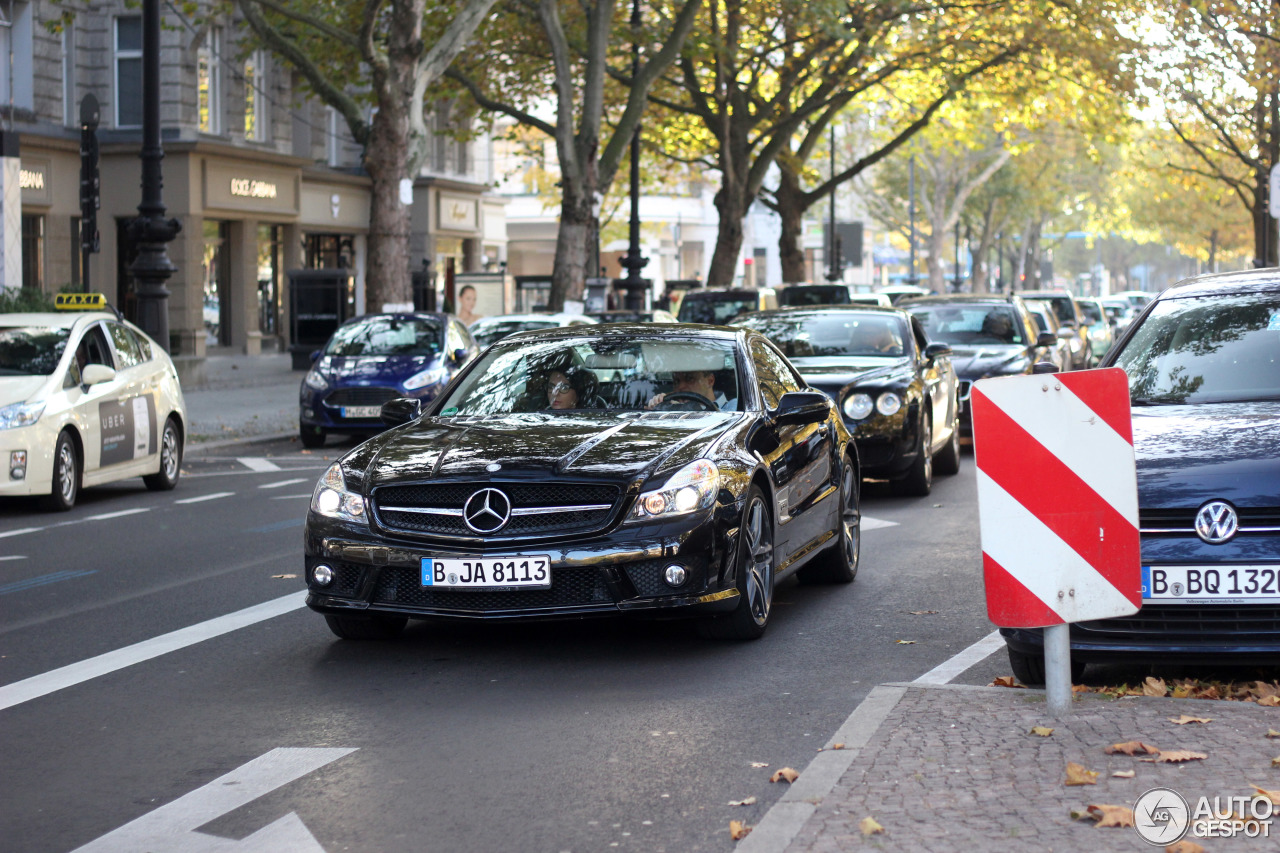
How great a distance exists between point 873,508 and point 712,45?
70.0 feet

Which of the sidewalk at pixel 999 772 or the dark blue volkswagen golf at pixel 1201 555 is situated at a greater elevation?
the dark blue volkswagen golf at pixel 1201 555

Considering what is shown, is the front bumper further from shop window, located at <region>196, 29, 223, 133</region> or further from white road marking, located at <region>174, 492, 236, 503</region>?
shop window, located at <region>196, 29, 223, 133</region>

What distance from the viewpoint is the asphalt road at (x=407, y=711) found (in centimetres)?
504

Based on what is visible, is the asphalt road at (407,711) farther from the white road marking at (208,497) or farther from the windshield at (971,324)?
the windshield at (971,324)

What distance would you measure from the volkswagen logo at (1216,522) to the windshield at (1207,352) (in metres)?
1.31

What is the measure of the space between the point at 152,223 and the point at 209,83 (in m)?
18.2

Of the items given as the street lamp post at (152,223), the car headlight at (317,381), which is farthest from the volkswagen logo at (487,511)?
the street lamp post at (152,223)

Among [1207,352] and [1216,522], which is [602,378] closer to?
[1207,352]

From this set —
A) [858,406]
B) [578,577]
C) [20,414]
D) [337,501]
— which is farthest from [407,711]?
[858,406]

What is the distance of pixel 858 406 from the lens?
13.8 metres

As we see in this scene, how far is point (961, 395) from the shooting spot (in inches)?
724

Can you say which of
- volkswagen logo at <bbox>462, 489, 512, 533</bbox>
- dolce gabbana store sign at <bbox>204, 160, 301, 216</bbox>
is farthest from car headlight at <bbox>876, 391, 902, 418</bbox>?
dolce gabbana store sign at <bbox>204, 160, 301, 216</bbox>

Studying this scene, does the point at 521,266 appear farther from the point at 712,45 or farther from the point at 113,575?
the point at 113,575

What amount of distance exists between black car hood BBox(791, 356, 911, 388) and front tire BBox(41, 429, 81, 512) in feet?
18.8
